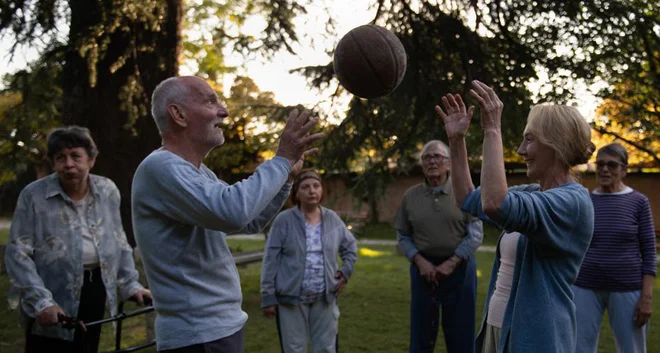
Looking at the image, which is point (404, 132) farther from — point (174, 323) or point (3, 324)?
point (174, 323)

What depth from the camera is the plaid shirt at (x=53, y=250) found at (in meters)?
3.85

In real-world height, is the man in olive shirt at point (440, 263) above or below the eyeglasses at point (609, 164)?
below

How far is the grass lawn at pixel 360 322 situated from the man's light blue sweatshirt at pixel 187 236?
4.67 metres

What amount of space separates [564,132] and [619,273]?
2465 mm

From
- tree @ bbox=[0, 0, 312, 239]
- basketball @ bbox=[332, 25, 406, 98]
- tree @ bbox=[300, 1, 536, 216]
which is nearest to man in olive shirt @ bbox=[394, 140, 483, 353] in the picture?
basketball @ bbox=[332, 25, 406, 98]

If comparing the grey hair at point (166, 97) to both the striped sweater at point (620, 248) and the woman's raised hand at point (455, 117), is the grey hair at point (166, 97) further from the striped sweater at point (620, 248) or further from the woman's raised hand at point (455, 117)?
the striped sweater at point (620, 248)

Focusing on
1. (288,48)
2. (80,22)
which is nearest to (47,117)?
(80,22)

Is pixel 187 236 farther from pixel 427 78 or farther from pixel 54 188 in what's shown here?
pixel 427 78

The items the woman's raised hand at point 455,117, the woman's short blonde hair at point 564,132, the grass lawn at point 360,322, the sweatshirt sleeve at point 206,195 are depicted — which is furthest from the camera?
the grass lawn at point 360,322

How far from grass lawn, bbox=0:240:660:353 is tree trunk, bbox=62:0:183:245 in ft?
Result: 5.91

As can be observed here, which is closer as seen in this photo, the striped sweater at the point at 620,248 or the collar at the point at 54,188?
the collar at the point at 54,188

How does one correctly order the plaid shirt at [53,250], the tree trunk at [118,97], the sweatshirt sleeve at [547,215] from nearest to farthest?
the sweatshirt sleeve at [547,215] < the plaid shirt at [53,250] < the tree trunk at [118,97]

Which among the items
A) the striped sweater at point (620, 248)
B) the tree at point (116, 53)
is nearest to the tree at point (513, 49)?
the tree at point (116, 53)

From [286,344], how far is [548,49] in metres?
5.14
